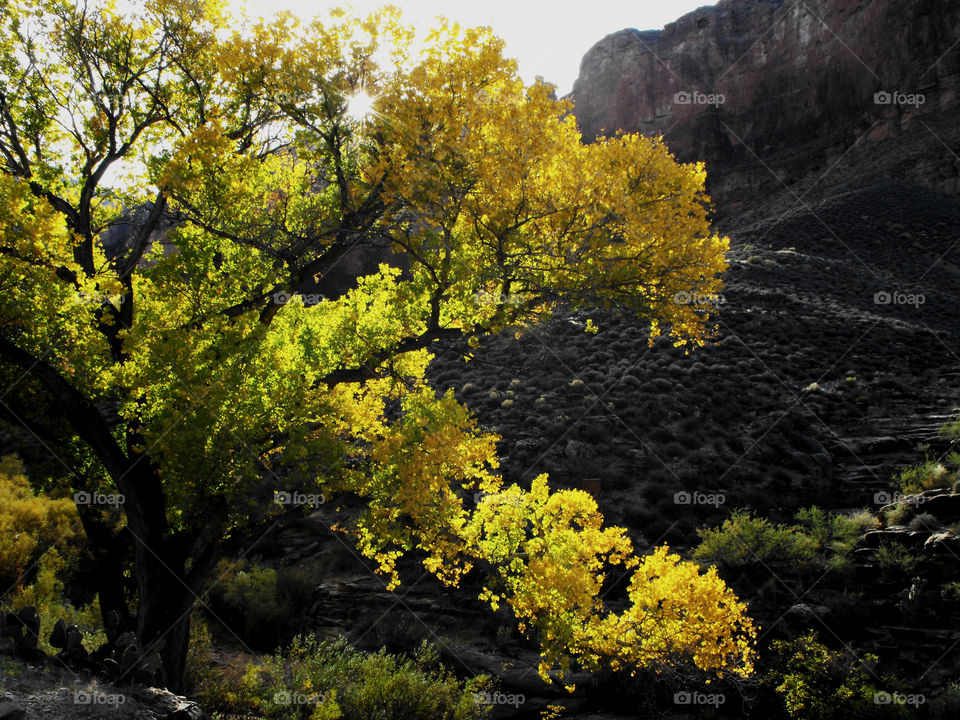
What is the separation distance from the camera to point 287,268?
338 inches

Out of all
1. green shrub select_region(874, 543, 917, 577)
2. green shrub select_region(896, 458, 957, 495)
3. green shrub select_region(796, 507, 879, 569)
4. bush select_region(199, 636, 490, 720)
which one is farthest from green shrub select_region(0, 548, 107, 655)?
green shrub select_region(896, 458, 957, 495)

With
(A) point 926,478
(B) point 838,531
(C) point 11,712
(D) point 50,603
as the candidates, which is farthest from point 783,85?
(C) point 11,712

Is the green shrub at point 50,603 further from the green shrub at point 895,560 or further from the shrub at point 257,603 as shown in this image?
the green shrub at point 895,560

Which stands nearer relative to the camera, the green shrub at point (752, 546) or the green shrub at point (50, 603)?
the green shrub at point (50, 603)

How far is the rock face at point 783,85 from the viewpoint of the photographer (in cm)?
5472

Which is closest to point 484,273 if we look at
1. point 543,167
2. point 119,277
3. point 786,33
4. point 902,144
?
point 543,167

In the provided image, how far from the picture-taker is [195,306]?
26.9 feet

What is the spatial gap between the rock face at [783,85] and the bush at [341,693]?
4779 centimetres

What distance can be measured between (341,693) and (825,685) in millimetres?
8690

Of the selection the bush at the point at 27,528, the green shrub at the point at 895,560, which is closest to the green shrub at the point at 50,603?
the bush at the point at 27,528

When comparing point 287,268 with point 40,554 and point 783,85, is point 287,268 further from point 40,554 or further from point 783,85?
point 783,85

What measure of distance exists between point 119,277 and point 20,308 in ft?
4.99

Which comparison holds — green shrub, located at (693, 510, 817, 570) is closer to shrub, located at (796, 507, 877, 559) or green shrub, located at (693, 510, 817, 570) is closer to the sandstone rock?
shrub, located at (796, 507, 877, 559)

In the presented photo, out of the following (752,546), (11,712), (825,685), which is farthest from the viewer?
(752,546)
